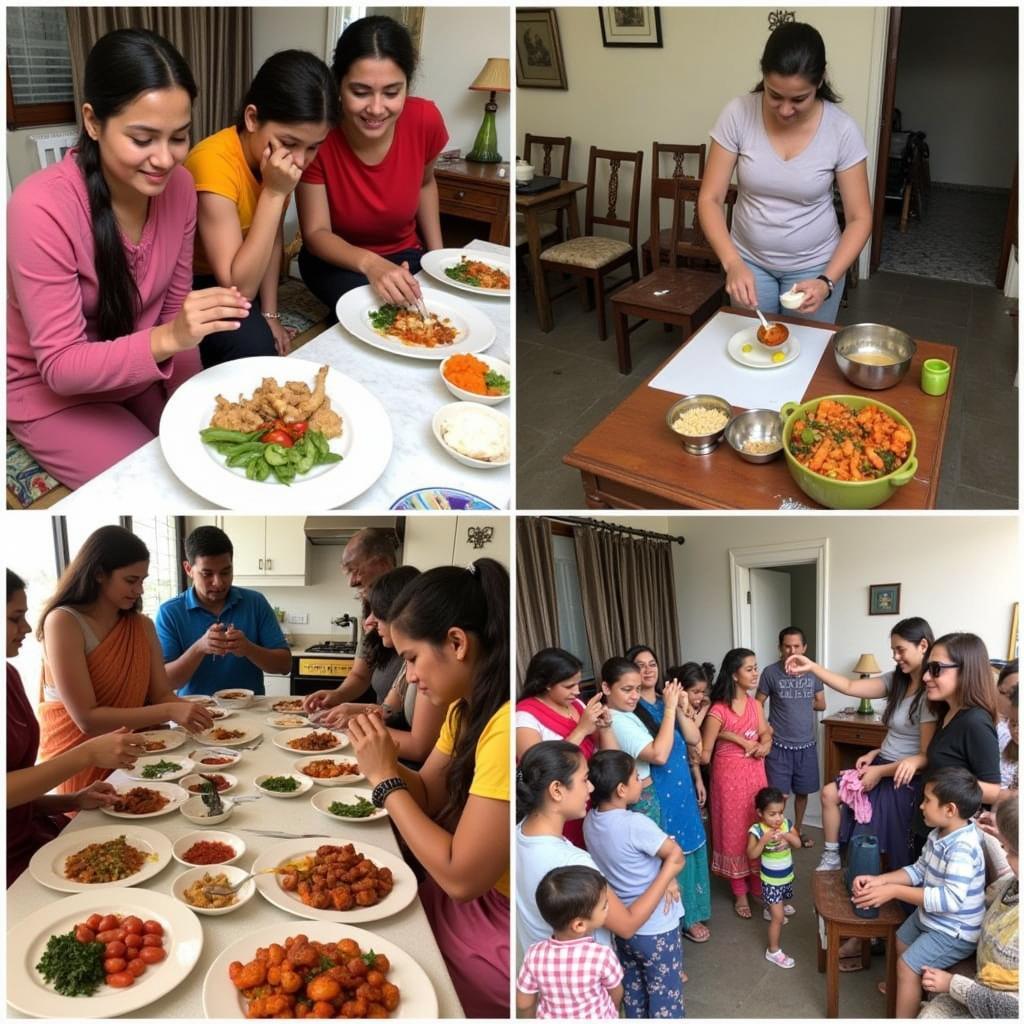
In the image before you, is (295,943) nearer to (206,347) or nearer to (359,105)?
(206,347)

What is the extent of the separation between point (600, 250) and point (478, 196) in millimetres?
819

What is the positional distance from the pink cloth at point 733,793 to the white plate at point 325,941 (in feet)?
3.74

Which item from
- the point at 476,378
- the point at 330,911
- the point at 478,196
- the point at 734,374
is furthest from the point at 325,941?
the point at 478,196

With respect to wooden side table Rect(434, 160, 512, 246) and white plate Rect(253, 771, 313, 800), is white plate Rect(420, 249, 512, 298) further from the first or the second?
wooden side table Rect(434, 160, 512, 246)

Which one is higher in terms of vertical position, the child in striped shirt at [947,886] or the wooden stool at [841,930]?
the child in striped shirt at [947,886]

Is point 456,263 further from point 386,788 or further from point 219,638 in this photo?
point 386,788

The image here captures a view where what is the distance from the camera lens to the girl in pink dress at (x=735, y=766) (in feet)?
6.84

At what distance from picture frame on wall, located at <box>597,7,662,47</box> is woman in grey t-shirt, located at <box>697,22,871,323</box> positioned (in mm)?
2997

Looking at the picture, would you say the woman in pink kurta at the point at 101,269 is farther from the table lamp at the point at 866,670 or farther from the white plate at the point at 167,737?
the table lamp at the point at 866,670

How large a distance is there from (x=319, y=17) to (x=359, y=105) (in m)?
3.16

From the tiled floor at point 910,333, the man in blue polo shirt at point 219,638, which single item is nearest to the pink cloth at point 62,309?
the man in blue polo shirt at point 219,638

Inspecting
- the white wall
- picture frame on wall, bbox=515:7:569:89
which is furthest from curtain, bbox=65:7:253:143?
the white wall

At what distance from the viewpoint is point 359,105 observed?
6.82 ft

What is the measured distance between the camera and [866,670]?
1803 millimetres
